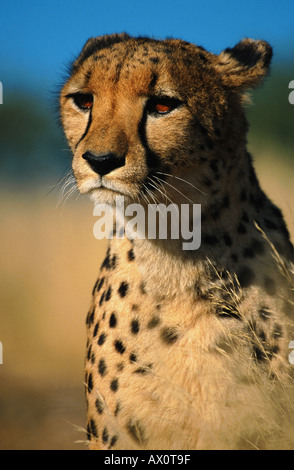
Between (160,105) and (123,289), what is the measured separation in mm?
667

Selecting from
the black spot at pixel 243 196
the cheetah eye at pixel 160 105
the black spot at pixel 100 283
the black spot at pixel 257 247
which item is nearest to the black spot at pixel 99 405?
the black spot at pixel 100 283

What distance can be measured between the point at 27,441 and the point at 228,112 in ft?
8.70

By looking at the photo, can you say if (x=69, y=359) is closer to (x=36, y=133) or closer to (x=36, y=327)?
(x=36, y=327)

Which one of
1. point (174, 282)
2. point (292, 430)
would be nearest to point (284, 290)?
point (174, 282)

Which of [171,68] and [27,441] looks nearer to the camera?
[171,68]

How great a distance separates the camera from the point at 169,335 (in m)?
2.22

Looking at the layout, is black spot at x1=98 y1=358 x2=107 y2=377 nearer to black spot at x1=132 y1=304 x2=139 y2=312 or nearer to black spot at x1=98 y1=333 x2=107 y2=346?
black spot at x1=98 y1=333 x2=107 y2=346

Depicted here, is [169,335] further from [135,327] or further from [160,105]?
[160,105]

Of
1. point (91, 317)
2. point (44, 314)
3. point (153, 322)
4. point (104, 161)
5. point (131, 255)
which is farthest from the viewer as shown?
point (44, 314)

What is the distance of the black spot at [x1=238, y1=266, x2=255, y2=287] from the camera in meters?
2.26

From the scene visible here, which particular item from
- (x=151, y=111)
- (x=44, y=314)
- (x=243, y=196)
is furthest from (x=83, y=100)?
(x=44, y=314)

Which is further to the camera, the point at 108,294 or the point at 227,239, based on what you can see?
the point at 108,294

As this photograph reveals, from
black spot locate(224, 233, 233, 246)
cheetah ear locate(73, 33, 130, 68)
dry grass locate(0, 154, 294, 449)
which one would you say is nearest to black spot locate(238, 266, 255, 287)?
black spot locate(224, 233, 233, 246)

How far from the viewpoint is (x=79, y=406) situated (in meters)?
4.56
